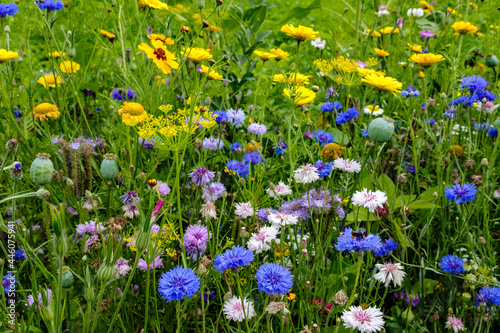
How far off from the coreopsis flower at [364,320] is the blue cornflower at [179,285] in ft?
0.97

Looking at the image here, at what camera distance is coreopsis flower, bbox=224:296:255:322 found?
0.91 meters

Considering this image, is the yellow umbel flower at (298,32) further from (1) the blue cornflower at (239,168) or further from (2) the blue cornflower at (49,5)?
(2) the blue cornflower at (49,5)

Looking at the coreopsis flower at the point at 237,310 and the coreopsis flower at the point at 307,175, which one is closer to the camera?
the coreopsis flower at the point at 237,310

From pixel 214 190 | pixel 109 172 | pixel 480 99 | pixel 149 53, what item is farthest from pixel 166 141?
pixel 480 99

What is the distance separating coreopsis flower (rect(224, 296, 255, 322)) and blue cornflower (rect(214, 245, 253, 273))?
0.08 meters

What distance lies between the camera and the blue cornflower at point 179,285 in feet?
2.78

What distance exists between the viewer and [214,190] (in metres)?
1.24

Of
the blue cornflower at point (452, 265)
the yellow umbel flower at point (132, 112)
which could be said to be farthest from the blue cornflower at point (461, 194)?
the yellow umbel flower at point (132, 112)

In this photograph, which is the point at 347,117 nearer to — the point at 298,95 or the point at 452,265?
the point at 298,95

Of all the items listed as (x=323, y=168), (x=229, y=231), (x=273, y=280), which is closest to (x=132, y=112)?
(x=229, y=231)

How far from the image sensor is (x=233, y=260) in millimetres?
907

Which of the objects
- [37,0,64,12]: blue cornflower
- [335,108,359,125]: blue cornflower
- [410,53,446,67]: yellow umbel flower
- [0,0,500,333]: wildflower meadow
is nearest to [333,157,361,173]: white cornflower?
[0,0,500,333]: wildflower meadow

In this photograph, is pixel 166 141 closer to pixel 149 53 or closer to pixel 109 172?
pixel 109 172

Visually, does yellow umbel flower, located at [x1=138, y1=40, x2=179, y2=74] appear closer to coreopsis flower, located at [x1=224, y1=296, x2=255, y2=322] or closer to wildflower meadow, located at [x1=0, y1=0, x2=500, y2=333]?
wildflower meadow, located at [x1=0, y1=0, x2=500, y2=333]
